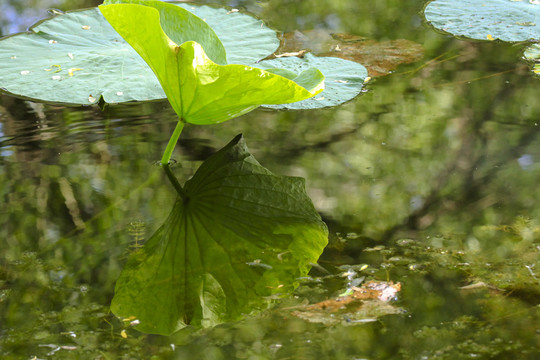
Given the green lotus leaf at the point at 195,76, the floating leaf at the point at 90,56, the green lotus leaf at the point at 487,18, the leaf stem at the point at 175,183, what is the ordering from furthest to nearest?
the green lotus leaf at the point at 487,18 < the floating leaf at the point at 90,56 < the leaf stem at the point at 175,183 < the green lotus leaf at the point at 195,76

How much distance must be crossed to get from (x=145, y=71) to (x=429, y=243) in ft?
3.71

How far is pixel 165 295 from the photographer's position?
3.90 feet

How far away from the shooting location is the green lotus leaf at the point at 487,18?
250cm

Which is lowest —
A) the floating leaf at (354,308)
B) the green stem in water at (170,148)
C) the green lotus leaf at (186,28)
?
the floating leaf at (354,308)

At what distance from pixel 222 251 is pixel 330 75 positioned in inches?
40.0

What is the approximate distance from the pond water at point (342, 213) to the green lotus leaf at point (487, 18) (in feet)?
0.66

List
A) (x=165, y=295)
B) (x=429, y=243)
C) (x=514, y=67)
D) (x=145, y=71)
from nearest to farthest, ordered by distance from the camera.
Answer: (x=165, y=295)
(x=429, y=243)
(x=145, y=71)
(x=514, y=67)

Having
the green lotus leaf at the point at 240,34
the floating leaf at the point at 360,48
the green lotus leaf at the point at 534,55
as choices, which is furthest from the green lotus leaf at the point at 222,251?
the green lotus leaf at the point at 534,55

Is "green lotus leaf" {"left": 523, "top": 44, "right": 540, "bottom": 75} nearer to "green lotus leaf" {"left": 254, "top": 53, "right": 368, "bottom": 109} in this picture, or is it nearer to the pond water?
the pond water

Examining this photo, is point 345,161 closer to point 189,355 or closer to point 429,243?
point 429,243

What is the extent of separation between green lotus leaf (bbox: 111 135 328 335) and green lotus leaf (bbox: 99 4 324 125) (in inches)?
8.3

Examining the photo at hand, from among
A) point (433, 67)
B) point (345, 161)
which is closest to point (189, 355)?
point (345, 161)

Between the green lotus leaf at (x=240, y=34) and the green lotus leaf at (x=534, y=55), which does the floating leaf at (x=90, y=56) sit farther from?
the green lotus leaf at (x=534, y=55)

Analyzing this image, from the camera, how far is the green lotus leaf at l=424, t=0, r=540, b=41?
8.21 feet
